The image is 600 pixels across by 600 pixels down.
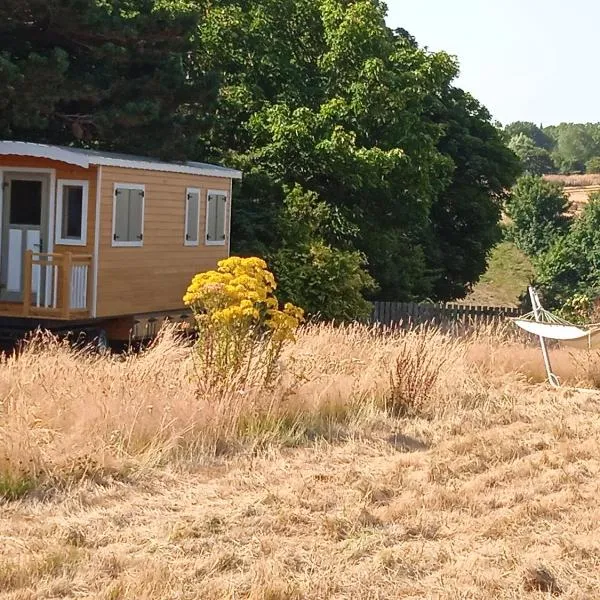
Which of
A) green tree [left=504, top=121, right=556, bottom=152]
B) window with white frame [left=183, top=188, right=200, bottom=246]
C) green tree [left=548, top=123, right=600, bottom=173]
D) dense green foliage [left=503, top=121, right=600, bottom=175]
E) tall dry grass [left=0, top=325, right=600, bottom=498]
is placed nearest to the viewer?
tall dry grass [left=0, top=325, right=600, bottom=498]

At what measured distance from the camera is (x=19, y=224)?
15.7 meters

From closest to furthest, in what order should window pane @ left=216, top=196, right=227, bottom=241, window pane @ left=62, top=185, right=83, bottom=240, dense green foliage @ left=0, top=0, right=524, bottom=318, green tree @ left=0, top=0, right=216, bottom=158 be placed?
window pane @ left=62, top=185, right=83, bottom=240, green tree @ left=0, top=0, right=216, bottom=158, window pane @ left=216, top=196, right=227, bottom=241, dense green foliage @ left=0, top=0, right=524, bottom=318

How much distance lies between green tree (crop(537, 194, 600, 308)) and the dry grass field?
33.2 meters

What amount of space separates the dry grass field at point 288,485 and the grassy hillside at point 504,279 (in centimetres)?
3624

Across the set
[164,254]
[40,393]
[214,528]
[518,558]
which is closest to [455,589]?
[518,558]

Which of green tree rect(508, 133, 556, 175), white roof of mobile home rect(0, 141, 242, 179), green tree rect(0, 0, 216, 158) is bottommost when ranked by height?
white roof of mobile home rect(0, 141, 242, 179)

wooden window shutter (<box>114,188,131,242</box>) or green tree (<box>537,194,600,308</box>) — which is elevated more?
wooden window shutter (<box>114,188,131,242</box>)

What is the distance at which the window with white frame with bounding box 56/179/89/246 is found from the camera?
1521 centimetres

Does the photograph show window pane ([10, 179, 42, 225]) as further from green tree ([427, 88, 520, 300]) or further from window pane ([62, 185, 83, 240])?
green tree ([427, 88, 520, 300])

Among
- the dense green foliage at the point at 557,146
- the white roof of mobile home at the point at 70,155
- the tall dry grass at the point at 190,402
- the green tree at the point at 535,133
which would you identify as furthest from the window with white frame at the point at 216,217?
the green tree at the point at 535,133

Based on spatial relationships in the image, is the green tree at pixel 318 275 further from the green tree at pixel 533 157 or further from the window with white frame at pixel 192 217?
the green tree at pixel 533 157

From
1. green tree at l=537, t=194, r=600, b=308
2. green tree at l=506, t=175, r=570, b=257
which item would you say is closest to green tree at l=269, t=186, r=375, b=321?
green tree at l=537, t=194, r=600, b=308

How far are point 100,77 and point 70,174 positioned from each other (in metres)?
6.62

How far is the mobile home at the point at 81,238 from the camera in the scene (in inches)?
589
